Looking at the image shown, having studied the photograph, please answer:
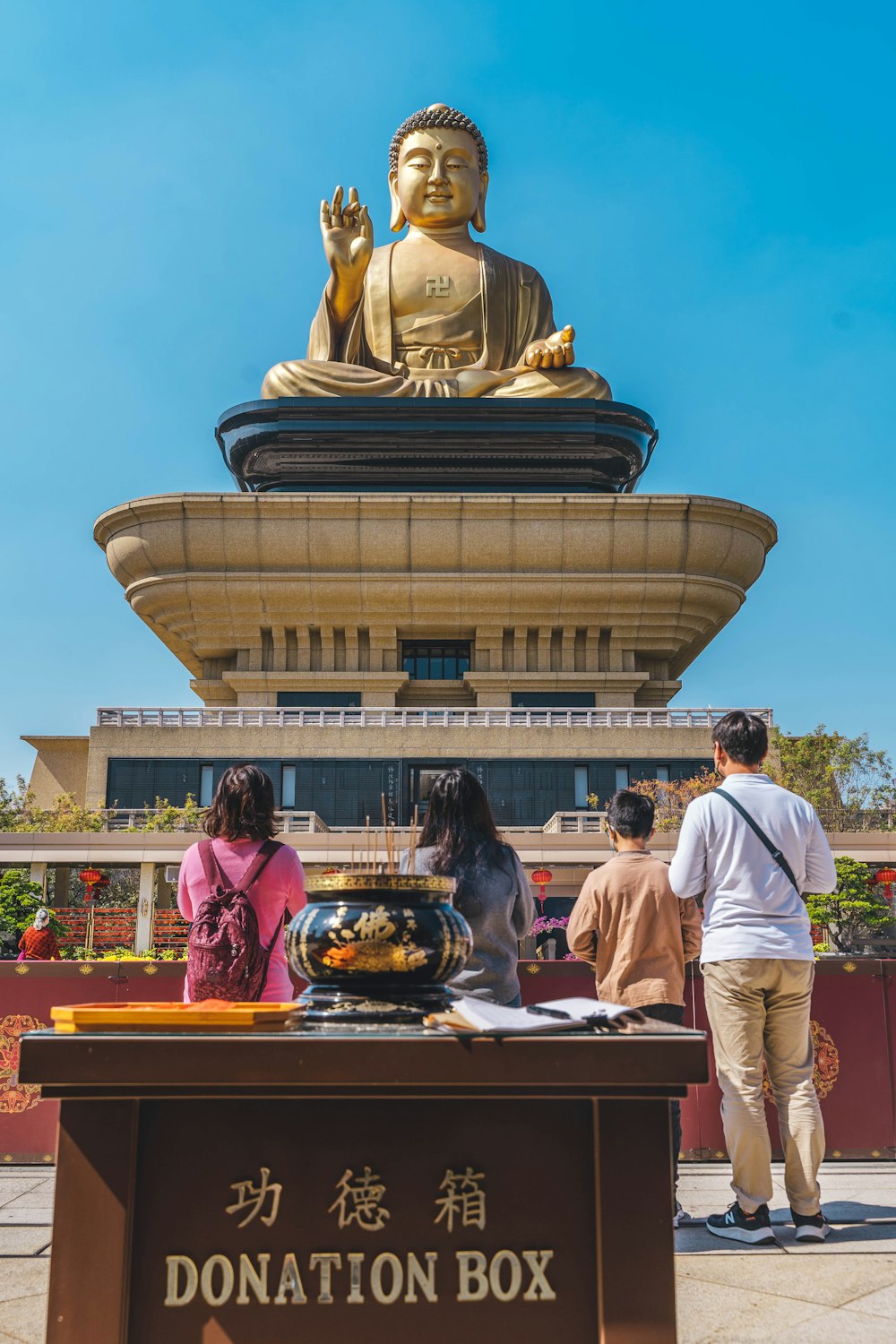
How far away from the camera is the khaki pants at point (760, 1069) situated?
14.3 feet

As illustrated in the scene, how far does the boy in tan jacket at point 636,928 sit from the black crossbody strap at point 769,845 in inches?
15.1

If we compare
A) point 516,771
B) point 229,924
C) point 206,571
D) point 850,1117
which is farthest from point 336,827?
point 229,924

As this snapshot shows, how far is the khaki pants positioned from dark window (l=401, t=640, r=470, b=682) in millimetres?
31372

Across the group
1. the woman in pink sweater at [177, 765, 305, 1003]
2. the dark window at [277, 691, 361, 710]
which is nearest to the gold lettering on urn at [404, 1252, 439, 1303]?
Result: the woman in pink sweater at [177, 765, 305, 1003]

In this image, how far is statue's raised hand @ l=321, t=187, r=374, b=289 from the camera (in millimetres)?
32781

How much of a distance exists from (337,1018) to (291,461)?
112 feet

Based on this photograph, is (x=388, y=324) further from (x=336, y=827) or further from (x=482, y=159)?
(x=336, y=827)

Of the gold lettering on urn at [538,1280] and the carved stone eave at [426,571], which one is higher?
the carved stone eave at [426,571]

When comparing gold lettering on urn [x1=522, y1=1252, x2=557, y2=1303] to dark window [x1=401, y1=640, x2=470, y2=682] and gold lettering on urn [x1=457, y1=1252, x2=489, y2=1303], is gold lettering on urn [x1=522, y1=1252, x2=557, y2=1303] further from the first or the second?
dark window [x1=401, y1=640, x2=470, y2=682]

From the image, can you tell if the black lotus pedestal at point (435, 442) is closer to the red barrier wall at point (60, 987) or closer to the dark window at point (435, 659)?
the dark window at point (435, 659)

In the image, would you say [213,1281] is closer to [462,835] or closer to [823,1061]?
[462,835]

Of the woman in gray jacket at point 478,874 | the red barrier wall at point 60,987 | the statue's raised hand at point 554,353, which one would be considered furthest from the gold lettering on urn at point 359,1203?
the statue's raised hand at point 554,353

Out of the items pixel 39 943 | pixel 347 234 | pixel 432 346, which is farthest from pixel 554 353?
pixel 39 943

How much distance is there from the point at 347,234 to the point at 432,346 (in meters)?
4.64
